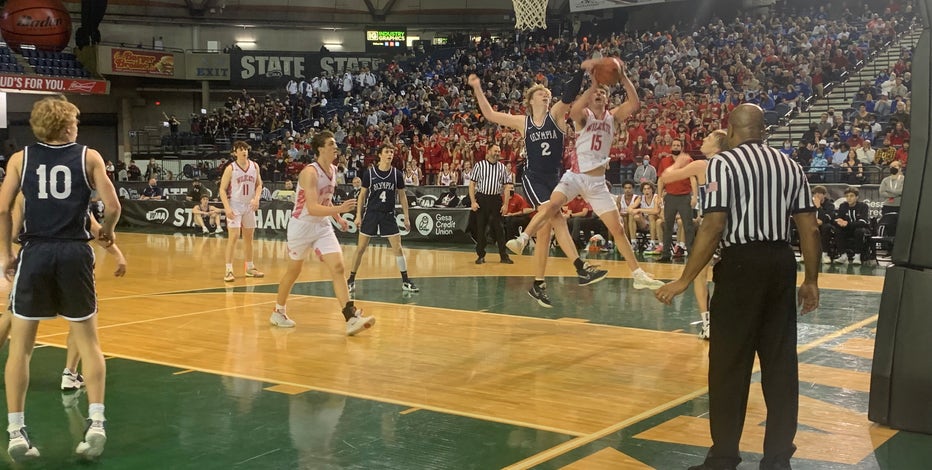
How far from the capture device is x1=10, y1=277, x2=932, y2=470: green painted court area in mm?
5148

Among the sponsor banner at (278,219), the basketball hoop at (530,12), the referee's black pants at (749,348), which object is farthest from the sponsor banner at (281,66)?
the referee's black pants at (749,348)

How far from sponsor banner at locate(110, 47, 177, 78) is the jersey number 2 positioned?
35.5m

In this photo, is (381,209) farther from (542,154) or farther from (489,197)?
(489,197)

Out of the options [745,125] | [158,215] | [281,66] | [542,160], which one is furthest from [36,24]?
[745,125]

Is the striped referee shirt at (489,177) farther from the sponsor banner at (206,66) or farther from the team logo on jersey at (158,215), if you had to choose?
the sponsor banner at (206,66)

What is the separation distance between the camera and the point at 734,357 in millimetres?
4789

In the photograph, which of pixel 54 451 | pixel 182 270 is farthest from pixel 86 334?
pixel 182 270

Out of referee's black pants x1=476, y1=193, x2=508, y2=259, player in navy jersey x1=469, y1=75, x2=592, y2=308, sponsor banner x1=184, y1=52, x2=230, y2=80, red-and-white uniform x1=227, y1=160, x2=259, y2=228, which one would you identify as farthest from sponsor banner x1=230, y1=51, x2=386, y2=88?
player in navy jersey x1=469, y1=75, x2=592, y2=308

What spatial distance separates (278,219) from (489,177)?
8719mm

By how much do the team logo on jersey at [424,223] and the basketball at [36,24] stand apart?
72.0 feet

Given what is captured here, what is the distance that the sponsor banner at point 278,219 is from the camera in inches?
811

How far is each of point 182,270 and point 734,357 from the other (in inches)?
483

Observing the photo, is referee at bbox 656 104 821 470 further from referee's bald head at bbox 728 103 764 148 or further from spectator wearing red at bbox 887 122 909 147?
spectator wearing red at bbox 887 122 909 147

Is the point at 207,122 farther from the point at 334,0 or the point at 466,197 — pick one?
the point at 466,197
